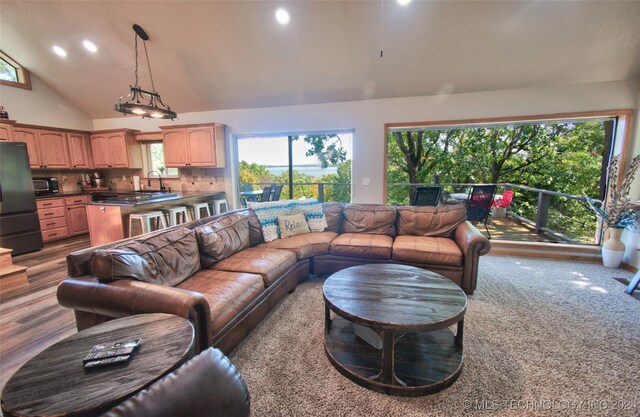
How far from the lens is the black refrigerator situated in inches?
170

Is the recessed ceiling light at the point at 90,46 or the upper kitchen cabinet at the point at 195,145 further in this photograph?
the upper kitchen cabinet at the point at 195,145

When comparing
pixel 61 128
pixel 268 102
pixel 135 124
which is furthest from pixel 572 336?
pixel 61 128

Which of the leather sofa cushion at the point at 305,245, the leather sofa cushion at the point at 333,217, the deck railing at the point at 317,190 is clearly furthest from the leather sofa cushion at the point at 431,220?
the deck railing at the point at 317,190

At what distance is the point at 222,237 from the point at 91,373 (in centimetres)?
175

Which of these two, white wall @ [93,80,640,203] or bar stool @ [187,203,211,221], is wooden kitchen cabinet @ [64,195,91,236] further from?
bar stool @ [187,203,211,221]

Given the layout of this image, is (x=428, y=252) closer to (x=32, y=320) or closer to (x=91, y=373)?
(x=91, y=373)

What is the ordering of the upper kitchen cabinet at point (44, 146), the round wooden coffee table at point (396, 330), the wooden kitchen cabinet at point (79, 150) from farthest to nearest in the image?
the wooden kitchen cabinet at point (79, 150), the upper kitchen cabinet at point (44, 146), the round wooden coffee table at point (396, 330)

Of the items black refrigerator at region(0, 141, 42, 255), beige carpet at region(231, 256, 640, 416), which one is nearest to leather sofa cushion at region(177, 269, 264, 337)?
beige carpet at region(231, 256, 640, 416)

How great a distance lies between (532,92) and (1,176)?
26.4 feet

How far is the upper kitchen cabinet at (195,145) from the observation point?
17.2ft

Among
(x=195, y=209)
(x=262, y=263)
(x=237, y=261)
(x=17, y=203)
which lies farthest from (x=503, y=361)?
(x=17, y=203)

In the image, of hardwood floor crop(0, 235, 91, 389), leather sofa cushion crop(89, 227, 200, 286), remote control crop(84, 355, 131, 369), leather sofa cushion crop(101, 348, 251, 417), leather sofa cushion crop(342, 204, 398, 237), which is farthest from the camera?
leather sofa cushion crop(342, 204, 398, 237)

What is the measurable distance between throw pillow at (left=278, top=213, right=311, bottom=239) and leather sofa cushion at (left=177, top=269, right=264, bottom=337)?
1.15 m

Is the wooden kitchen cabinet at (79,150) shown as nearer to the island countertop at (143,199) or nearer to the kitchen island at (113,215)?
the island countertop at (143,199)
